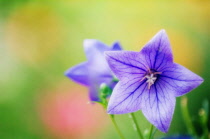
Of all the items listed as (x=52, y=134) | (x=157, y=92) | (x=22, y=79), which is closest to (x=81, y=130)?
(x=52, y=134)

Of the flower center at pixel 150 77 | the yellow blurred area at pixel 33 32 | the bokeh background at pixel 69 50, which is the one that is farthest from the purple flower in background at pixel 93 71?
the yellow blurred area at pixel 33 32

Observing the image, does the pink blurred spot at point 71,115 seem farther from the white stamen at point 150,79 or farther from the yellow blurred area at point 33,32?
the white stamen at point 150,79

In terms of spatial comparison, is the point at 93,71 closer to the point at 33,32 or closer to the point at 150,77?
the point at 150,77

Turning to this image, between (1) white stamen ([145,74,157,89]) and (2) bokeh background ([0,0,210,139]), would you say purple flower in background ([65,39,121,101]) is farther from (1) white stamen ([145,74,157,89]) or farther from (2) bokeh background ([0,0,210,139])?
(2) bokeh background ([0,0,210,139])

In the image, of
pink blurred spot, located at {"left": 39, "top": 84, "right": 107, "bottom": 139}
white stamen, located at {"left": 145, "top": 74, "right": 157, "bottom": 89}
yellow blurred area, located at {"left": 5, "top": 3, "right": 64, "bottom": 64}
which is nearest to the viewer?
white stamen, located at {"left": 145, "top": 74, "right": 157, "bottom": 89}

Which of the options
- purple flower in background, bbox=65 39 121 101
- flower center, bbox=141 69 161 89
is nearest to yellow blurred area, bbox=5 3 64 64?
purple flower in background, bbox=65 39 121 101

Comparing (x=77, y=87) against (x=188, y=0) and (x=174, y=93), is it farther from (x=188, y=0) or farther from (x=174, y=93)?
(x=174, y=93)

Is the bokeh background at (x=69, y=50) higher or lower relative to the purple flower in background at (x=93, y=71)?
lower
